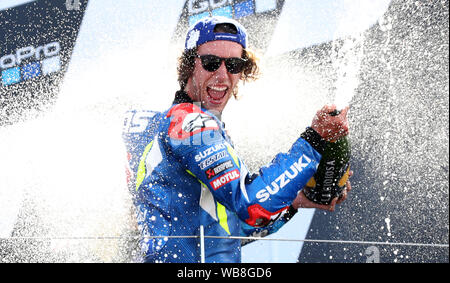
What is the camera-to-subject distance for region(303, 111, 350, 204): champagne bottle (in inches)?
71.1

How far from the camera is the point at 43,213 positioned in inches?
125

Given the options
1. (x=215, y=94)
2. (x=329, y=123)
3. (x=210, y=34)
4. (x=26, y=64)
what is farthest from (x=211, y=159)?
(x=26, y=64)

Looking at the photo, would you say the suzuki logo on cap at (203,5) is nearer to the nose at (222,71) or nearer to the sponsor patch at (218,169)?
the nose at (222,71)

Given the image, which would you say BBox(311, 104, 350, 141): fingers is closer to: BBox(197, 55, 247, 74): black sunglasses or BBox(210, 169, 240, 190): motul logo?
BBox(210, 169, 240, 190): motul logo

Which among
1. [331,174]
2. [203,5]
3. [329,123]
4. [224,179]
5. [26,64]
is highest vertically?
[329,123]

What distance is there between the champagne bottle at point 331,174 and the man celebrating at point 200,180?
0.08 meters

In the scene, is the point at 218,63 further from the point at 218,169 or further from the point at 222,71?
the point at 218,169

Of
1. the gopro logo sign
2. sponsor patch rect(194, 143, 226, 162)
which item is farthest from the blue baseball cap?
the gopro logo sign

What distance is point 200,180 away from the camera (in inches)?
68.1

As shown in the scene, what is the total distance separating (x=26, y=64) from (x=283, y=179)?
232cm

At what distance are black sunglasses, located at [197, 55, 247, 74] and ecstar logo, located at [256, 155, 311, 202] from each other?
22.4 inches

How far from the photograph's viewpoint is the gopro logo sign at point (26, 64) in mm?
3457
